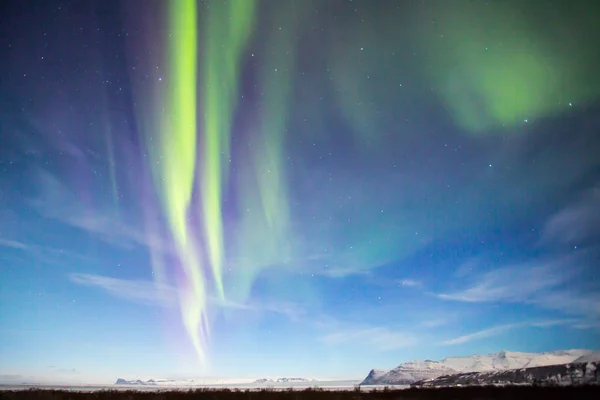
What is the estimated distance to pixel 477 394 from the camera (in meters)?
22.5

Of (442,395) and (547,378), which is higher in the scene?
(442,395)

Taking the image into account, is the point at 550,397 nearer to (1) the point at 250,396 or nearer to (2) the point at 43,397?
(1) the point at 250,396

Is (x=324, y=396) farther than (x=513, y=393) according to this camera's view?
Yes

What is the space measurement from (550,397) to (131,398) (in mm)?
25072

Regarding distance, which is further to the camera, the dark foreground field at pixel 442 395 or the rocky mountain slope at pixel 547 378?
Answer: the rocky mountain slope at pixel 547 378

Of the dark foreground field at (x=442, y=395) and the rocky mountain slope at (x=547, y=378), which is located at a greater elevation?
the dark foreground field at (x=442, y=395)

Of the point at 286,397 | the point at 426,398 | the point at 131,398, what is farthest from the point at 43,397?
the point at 426,398

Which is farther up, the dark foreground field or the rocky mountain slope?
the dark foreground field

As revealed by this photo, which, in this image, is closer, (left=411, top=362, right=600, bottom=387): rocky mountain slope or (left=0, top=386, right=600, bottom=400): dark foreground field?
(left=0, top=386, right=600, bottom=400): dark foreground field

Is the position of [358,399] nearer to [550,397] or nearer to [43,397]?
[550,397]

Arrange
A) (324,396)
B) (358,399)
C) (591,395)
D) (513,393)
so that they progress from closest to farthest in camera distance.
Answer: (591,395), (513,393), (358,399), (324,396)

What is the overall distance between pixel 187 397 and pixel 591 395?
23.7 meters

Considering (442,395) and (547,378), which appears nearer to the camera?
(442,395)

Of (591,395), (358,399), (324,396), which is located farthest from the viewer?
(324,396)
